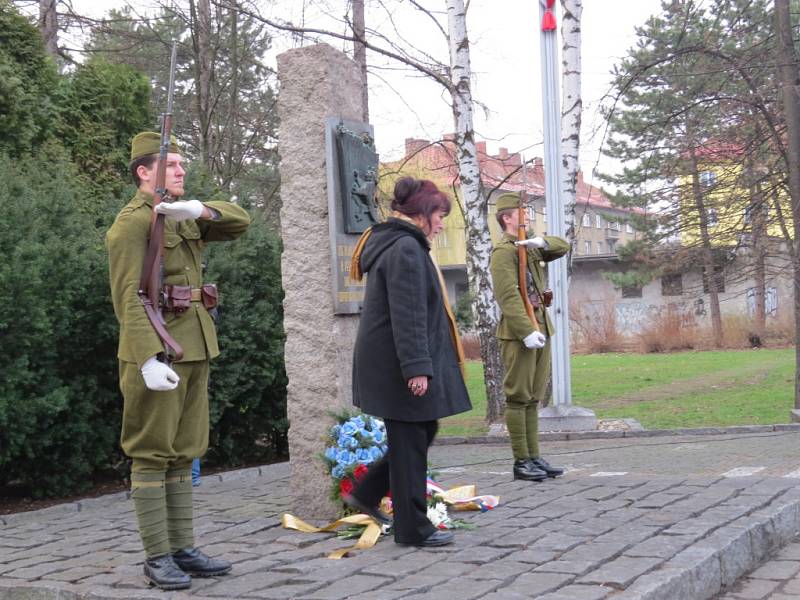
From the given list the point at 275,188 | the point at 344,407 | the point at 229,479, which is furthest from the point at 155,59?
the point at 344,407

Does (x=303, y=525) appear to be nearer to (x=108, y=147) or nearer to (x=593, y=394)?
(x=108, y=147)

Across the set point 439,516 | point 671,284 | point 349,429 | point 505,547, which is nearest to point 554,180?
point 349,429

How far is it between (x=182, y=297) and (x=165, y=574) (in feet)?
4.18

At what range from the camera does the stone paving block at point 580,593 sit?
416cm

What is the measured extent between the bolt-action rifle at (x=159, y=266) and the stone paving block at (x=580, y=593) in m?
1.92

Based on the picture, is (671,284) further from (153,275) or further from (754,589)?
(153,275)

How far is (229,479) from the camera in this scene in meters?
8.83

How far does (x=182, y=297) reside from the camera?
4.85m

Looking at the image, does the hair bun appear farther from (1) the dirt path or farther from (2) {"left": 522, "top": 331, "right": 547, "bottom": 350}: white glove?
(1) the dirt path

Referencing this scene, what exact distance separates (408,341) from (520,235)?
2.81 m

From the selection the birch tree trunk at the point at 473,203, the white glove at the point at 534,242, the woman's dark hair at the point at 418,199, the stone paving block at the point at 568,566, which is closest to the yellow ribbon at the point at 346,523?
the stone paving block at the point at 568,566

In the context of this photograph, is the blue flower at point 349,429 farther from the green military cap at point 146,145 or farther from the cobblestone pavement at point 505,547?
the green military cap at point 146,145

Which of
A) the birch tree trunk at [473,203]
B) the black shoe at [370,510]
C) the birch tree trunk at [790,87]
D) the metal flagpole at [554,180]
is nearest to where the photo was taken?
the black shoe at [370,510]

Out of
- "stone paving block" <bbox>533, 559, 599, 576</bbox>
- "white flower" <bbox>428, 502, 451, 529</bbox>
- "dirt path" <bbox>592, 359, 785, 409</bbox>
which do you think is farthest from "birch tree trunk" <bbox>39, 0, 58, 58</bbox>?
"stone paving block" <bbox>533, 559, 599, 576</bbox>
